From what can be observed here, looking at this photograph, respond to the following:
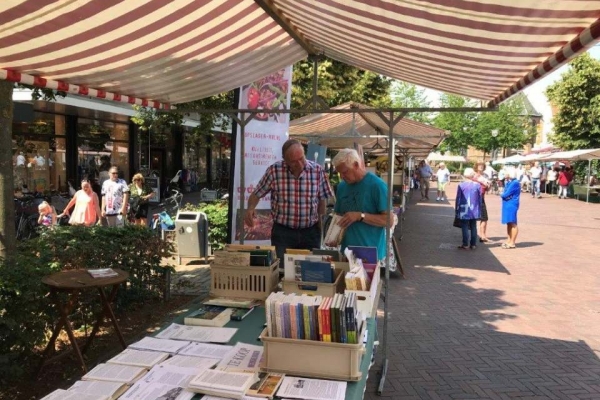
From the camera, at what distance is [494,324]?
5.88m

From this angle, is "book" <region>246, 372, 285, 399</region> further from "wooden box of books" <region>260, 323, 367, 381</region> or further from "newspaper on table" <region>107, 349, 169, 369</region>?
"newspaper on table" <region>107, 349, 169, 369</region>

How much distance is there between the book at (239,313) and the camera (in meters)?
3.10

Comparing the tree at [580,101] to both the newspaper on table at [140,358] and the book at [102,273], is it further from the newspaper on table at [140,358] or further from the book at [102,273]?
the newspaper on table at [140,358]

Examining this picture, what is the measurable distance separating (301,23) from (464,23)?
172cm

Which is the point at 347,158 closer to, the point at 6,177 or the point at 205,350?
the point at 205,350

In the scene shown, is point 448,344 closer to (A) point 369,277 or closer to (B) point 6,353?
(A) point 369,277

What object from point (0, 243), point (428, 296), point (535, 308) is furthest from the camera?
point (428, 296)

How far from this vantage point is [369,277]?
3.22 metres

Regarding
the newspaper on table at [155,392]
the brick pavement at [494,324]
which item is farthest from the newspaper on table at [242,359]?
the brick pavement at [494,324]

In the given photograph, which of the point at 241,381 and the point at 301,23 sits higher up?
the point at 301,23

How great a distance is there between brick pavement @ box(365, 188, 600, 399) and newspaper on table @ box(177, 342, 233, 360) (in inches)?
74.1

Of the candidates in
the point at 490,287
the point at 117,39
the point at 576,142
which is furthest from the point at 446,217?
the point at 576,142

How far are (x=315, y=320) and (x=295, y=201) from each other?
240 cm

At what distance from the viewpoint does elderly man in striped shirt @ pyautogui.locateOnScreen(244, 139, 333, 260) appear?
183 inches
